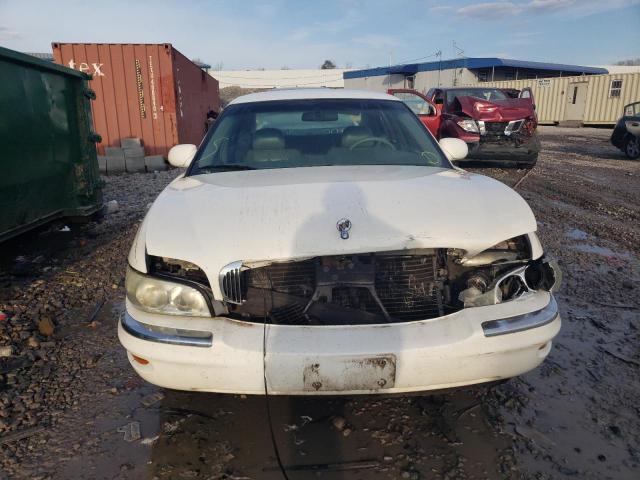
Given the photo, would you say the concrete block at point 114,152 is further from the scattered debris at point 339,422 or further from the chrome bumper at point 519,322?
the chrome bumper at point 519,322

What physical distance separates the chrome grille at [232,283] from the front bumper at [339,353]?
0.10 meters

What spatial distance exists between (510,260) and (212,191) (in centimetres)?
145

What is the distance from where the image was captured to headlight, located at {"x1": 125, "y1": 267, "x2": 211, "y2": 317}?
6.34 ft

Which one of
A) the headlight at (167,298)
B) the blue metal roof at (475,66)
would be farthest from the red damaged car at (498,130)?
the blue metal roof at (475,66)

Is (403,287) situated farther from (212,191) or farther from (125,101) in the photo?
(125,101)

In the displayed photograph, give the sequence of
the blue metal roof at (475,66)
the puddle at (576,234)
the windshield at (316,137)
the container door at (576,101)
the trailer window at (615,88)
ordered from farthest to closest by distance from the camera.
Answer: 1. the blue metal roof at (475,66)
2. the container door at (576,101)
3. the trailer window at (615,88)
4. the puddle at (576,234)
5. the windshield at (316,137)

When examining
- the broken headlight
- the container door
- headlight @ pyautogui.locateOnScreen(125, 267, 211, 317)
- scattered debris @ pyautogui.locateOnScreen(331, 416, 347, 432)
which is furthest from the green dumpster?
the container door

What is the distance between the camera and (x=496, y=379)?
195 cm

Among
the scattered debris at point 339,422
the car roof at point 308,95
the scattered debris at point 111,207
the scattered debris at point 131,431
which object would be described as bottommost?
the scattered debris at point 131,431

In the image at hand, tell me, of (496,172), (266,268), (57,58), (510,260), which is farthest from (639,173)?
(57,58)

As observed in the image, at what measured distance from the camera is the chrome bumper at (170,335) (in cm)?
185

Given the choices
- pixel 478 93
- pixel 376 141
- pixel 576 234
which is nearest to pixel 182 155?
pixel 376 141

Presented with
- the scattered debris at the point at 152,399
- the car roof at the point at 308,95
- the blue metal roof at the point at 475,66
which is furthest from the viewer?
the blue metal roof at the point at 475,66

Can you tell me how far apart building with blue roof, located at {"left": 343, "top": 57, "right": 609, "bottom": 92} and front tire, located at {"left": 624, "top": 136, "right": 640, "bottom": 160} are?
26.2 metres
